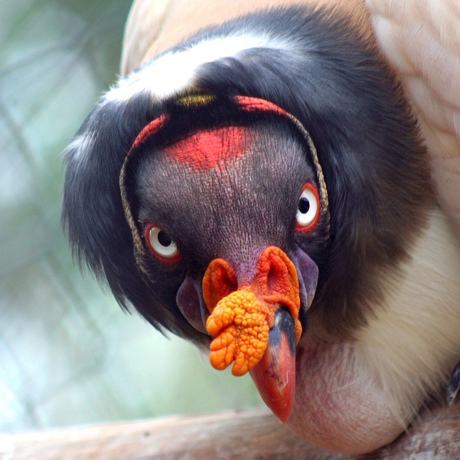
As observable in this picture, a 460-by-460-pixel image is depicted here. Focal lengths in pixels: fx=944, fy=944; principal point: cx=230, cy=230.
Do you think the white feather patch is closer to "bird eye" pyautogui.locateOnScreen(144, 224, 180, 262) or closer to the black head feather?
the black head feather

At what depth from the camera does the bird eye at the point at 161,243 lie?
205 centimetres

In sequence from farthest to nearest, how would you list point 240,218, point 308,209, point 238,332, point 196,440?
point 196,440 < point 308,209 < point 240,218 < point 238,332

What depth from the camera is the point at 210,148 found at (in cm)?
199

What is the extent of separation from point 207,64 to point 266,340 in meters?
0.61

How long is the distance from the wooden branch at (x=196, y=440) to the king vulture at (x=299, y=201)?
77 millimetres

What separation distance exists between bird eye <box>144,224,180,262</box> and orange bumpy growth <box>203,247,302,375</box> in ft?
0.33

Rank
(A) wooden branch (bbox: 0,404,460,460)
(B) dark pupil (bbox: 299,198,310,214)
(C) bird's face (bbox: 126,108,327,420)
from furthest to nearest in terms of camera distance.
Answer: (A) wooden branch (bbox: 0,404,460,460) < (B) dark pupil (bbox: 299,198,310,214) < (C) bird's face (bbox: 126,108,327,420)

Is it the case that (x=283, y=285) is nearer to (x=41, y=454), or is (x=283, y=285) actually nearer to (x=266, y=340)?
(x=266, y=340)

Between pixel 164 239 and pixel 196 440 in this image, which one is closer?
pixel 164 239

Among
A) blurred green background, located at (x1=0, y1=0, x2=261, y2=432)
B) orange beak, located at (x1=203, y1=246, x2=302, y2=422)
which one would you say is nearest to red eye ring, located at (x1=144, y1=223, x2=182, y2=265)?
orange beak, located at (x1=203, y1=246, x2=302, y2=422)

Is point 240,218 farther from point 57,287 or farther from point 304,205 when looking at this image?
point 57,287

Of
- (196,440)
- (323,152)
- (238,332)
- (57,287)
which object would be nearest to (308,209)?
(323,152)

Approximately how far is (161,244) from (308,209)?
333 millimetres

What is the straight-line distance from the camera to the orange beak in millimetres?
1845
